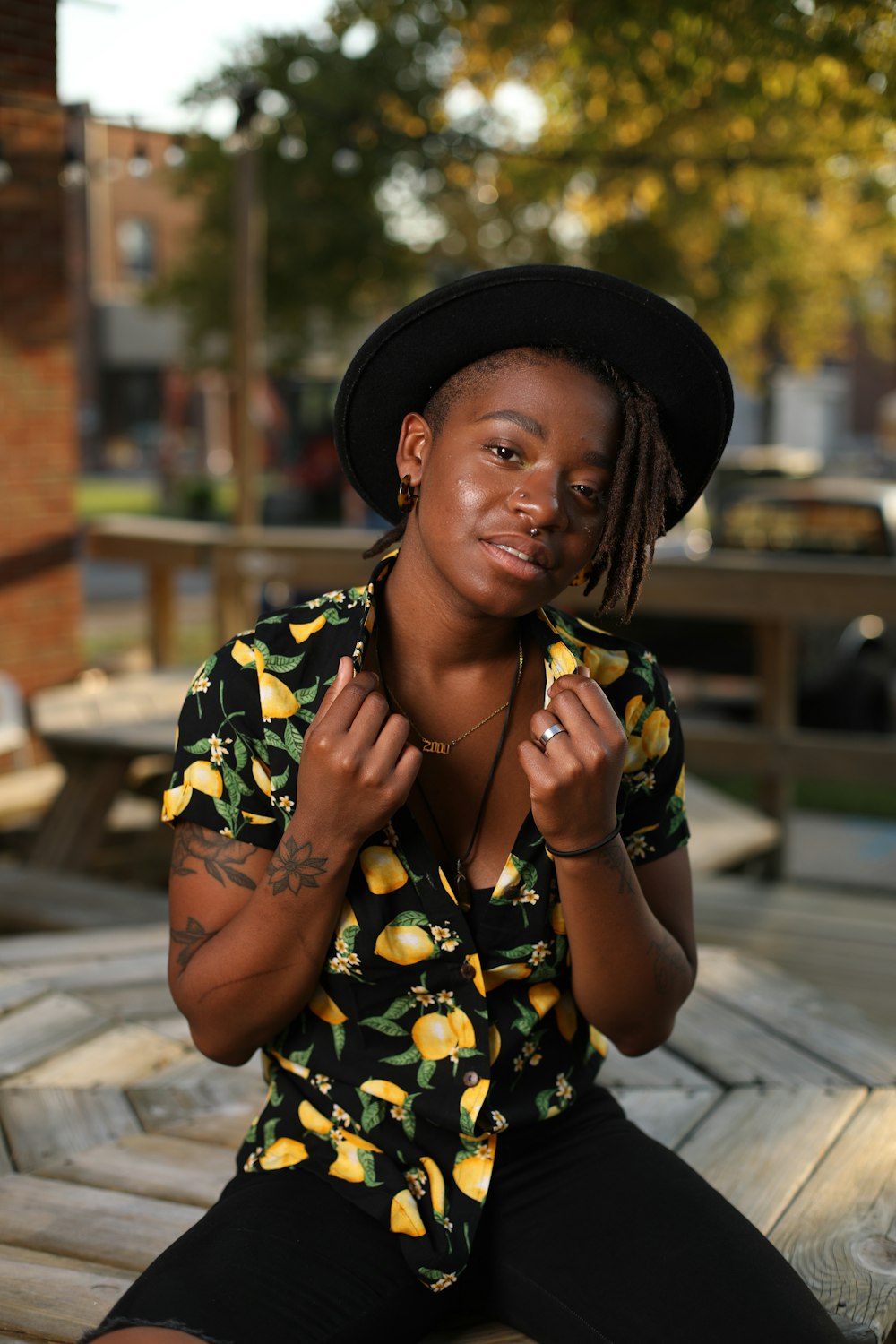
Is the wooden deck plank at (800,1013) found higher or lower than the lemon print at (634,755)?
lower

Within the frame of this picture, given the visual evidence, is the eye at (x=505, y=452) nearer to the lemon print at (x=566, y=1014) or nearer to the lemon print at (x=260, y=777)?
the lemon print at (x=260, y=777)

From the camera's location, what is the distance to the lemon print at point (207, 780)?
1739mm

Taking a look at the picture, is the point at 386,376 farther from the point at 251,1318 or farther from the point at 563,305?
the point at 251,1318

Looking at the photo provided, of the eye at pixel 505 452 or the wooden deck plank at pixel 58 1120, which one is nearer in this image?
the eye at pixel 505 452

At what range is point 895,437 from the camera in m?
39.3

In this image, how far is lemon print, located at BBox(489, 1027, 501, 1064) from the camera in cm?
177

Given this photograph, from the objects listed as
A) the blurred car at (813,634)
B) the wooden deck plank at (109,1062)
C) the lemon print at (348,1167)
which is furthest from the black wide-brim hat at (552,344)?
the blurred car at (813,634)

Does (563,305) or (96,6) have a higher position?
(96,6)

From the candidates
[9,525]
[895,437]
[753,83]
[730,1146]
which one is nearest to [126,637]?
[9,525]

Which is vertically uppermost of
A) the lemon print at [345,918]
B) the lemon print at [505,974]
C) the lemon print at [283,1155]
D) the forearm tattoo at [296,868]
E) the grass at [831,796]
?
the forearm tattoo at [296,868]

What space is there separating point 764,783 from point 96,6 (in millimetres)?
3645

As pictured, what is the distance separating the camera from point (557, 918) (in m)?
1.79

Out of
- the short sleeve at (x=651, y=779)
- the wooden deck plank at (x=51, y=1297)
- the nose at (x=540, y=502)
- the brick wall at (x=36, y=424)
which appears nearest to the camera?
the nose at (x=540, y=502)

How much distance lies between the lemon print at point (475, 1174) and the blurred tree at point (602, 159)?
451 centimetres
